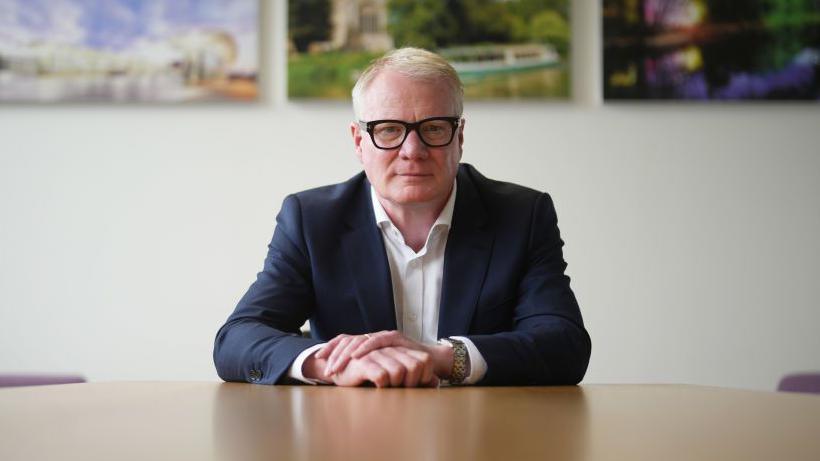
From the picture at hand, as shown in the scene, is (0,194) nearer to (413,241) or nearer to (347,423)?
(413,241)

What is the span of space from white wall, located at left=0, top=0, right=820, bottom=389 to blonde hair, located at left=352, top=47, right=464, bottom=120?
1650 millimetres

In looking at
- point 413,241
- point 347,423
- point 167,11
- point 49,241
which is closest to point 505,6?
point 167,11

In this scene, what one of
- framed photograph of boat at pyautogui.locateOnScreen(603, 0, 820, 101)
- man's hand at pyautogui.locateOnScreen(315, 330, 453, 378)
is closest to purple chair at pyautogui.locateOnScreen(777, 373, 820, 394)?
framed photograph of boat at pyautogui.locateOnScreen(603, 0, 820, 101)

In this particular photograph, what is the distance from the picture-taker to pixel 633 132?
3988mm

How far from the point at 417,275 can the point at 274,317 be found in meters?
0.38

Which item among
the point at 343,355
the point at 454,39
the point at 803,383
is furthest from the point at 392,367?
the point at 454,39

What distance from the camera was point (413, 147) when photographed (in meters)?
2.21

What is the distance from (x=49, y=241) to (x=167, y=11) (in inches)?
44.9

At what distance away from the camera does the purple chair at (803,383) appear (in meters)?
3.25

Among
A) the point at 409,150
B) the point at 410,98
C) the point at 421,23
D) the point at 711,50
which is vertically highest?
the point at 421,23

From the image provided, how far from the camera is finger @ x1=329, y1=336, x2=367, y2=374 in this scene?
1.70m

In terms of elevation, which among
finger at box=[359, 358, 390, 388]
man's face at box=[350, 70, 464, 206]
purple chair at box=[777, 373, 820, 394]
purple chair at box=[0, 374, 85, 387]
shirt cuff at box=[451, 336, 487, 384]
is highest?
man's face at box=[350, 70, 464, 206]

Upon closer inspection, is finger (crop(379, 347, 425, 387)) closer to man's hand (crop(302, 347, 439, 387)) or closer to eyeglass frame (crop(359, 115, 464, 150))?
man's hand (crop(302, 347, 439, 387))

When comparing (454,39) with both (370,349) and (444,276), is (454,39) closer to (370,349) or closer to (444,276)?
(444,276)
